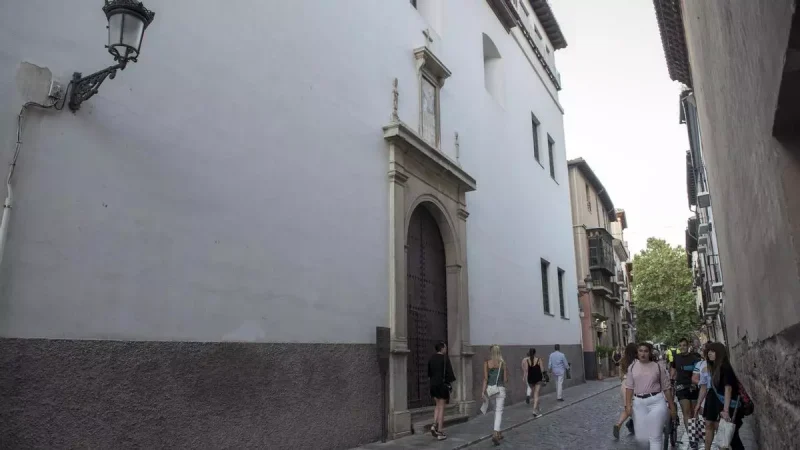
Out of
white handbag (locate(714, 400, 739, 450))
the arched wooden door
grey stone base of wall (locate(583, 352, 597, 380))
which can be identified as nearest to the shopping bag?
white handbag (locate(714, 400, 739, 450))

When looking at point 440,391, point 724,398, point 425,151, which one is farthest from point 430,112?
point 724,398

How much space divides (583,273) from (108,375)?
26485 millimetres

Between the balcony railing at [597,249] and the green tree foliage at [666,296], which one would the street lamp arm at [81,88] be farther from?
the green tree foliage at [666,296]

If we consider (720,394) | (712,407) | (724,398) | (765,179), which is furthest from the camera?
(712,407)

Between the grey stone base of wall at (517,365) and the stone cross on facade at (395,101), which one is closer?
the stone cross on facade at (395,101)

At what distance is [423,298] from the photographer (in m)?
10.7

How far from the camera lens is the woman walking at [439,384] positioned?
869 cm

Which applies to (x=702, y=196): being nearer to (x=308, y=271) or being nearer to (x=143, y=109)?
(x=308, y=271)

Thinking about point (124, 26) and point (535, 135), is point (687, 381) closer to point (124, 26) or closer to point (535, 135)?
point (124, 26)

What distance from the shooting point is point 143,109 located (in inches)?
225

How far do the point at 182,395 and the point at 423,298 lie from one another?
5.75m

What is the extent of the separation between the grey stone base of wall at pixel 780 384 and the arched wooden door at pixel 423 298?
5.22 meters

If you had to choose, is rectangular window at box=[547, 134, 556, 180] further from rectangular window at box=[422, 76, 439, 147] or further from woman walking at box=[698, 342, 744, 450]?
woman walking at box=[698, 342, 744, 450]

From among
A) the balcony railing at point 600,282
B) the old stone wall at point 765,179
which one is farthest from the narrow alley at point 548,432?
the balcony railing at point 600,282
